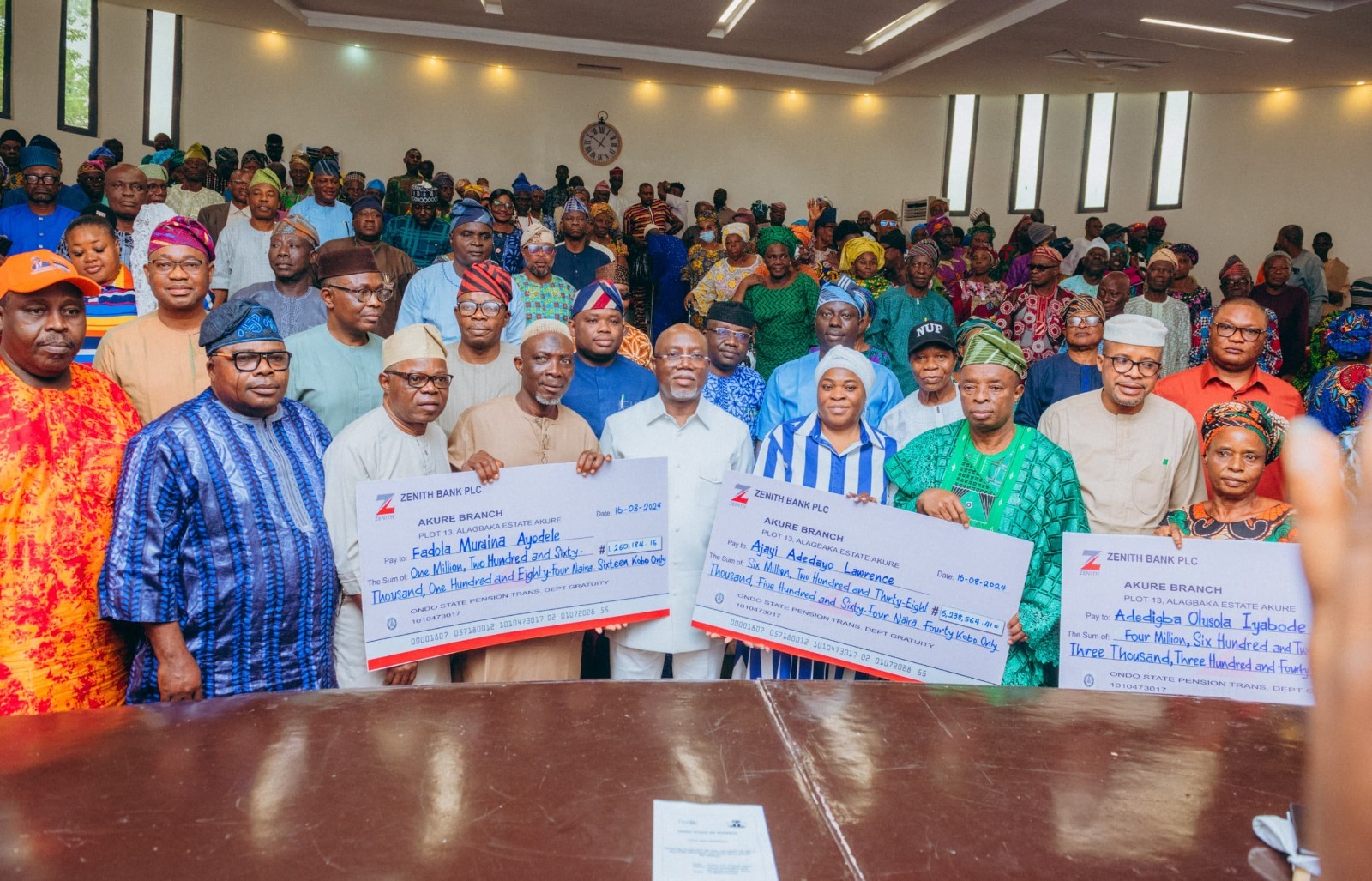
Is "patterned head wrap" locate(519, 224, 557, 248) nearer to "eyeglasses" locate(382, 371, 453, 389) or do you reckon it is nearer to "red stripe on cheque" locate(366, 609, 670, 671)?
"eyeglasses" locate(382, 371, 453, 389)

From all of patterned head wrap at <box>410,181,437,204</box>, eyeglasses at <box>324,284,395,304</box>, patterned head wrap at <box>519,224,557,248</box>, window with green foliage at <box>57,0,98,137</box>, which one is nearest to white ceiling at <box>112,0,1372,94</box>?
window with green foliage at <box>57,0,98,137</box>

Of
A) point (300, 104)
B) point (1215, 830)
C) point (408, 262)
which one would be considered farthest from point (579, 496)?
point (300, 104)

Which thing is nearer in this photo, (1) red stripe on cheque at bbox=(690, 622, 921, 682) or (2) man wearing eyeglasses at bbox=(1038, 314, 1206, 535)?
(1) red stripe on cheque at bbox=(690, 622, 921, 682)

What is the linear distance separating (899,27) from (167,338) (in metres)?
11.3

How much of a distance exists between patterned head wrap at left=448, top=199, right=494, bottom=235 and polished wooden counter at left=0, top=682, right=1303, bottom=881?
3.63 metres

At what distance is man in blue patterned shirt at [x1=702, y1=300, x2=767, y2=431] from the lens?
4.76 meters

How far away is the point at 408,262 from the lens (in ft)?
21.9

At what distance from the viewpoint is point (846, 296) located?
512 centimetres

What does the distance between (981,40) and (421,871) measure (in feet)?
42.1

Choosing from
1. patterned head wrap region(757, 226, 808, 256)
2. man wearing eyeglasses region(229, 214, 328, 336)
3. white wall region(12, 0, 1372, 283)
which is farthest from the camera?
white wall region(12, 0, 1372, 283)

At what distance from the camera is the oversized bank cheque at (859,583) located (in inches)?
117

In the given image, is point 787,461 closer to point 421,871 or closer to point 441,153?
point 421,871

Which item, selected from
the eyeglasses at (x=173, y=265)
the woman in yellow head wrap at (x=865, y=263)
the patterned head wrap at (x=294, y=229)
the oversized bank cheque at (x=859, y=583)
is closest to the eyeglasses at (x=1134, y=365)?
the oversized bank cheque at (x=859, y=583)

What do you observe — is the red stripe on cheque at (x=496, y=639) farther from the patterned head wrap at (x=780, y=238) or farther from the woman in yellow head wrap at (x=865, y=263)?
the woman in yellow head wrap at (x=865, y=263)
